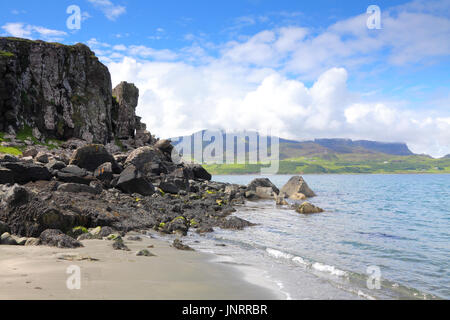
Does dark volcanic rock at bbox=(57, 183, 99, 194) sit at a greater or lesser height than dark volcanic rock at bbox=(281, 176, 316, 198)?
greater

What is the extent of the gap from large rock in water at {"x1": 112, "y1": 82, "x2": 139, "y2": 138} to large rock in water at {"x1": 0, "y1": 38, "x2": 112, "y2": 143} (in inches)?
267

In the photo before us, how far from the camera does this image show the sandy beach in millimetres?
6281

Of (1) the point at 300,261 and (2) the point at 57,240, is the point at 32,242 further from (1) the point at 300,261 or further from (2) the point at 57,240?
(1) the point at 300,261

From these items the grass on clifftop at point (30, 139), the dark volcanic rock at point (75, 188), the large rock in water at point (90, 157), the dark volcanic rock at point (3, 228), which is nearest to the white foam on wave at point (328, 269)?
the dark volcanic rock at point (3, 228)

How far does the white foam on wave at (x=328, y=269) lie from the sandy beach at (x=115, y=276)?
11.3 feet

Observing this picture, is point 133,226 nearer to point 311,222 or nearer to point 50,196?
point 50,196

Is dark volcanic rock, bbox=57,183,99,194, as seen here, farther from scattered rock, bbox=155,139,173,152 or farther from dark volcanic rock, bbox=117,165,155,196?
scattered rock, bbox=155,139,173,152

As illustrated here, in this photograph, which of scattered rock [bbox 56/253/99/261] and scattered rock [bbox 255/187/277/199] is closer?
scattered rock [bbox 56/253/99/261]

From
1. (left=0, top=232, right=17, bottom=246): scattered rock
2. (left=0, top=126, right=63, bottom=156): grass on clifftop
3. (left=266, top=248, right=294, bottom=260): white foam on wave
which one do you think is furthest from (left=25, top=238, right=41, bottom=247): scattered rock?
(left=0, top=126, right=63, bottom=156): grass on clifftop

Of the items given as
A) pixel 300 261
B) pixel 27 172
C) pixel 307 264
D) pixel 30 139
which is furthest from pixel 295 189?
pixel 30 139

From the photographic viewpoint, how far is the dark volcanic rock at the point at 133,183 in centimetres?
2670

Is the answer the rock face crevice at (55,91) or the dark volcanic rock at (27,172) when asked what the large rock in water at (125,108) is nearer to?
the rock face crevice at (55,91)
